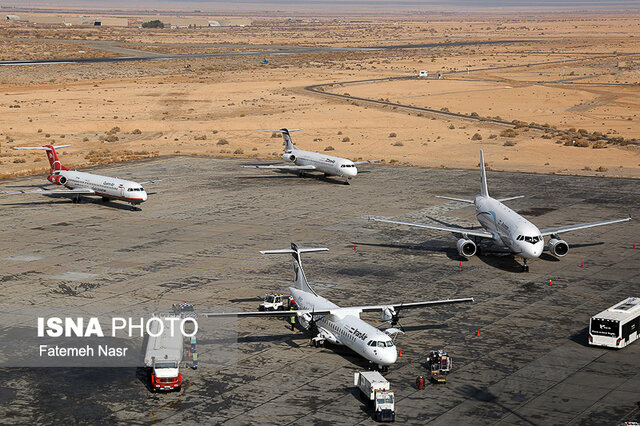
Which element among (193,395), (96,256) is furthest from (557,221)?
(193,395)

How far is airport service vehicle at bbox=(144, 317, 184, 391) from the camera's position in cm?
4388

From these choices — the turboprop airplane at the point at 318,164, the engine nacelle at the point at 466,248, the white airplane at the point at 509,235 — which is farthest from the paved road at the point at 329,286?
the turboprop airplane at the point at 318,164

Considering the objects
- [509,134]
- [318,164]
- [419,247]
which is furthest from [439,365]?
[509,134]

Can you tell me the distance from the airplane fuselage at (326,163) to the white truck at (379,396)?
62787 mm

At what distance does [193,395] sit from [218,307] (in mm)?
14973

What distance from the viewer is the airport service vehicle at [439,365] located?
1807 inches

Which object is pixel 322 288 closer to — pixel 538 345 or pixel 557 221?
pixel 538 345

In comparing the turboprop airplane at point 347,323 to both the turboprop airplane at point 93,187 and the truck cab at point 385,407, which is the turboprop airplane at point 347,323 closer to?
the truck cab at point 385,407

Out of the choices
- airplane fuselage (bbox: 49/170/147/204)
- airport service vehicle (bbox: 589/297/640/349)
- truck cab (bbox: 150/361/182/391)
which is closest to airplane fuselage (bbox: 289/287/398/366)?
truck cab (bbox: 150/361/182/391)

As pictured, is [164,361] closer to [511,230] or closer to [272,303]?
[272,303]

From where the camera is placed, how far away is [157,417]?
41.5 meters

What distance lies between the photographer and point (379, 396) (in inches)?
1619

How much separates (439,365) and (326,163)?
63.4m

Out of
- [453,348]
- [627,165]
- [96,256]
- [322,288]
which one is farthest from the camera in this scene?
[627,165]
